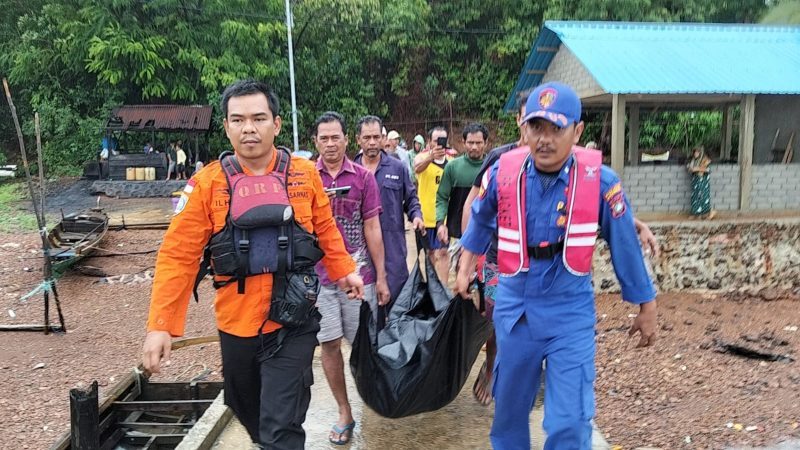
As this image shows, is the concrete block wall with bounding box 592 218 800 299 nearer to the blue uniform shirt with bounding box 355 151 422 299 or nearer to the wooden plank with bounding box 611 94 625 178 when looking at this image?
the wooden plank with bounding box 611 94 625 178

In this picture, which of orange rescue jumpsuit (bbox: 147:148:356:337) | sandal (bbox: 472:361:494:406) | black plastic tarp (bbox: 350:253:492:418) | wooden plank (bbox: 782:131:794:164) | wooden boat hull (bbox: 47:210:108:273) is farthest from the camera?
wooden plank (bbox: 782:131:794:164)

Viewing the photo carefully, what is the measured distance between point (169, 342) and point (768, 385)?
494 centimetres

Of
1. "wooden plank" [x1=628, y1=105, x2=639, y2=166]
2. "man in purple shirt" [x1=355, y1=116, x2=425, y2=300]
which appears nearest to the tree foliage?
"wooden plank" [x1=628, y1=105, x2=639, y2=166]

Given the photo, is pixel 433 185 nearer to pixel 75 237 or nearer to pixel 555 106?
pixel 555 106

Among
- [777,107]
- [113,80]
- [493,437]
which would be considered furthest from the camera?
[113,80]

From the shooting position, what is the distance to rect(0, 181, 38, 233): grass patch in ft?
49.7

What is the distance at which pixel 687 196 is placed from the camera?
9781 millimetres

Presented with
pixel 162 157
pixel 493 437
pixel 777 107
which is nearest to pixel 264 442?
pixel 493 437

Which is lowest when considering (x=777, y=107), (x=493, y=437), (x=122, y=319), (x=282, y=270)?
(x=122, y=319)

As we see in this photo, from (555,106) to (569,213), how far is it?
1.47ft

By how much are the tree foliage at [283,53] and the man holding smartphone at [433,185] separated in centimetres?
1654

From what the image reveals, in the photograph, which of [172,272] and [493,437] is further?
[493,437]

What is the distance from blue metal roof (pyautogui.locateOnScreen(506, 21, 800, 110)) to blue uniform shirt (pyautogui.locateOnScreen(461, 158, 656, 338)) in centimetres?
677

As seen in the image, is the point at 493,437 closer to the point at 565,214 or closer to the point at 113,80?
the point at 565,214
